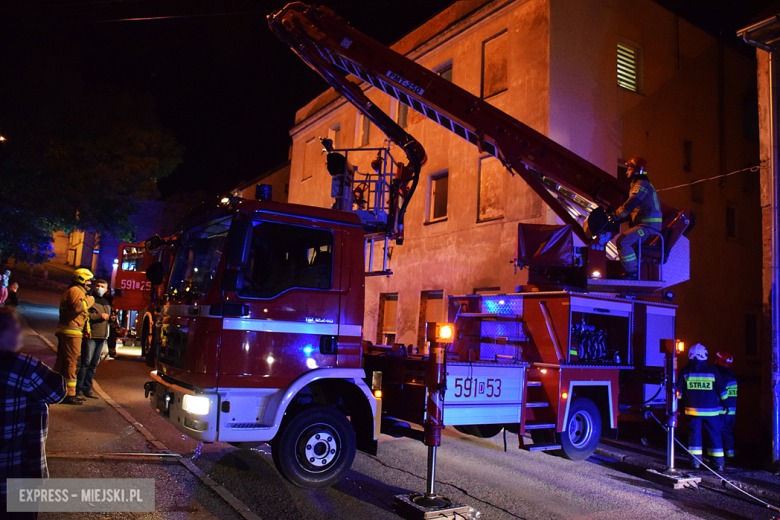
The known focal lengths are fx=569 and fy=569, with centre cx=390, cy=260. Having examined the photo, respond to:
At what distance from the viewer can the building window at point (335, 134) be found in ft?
68.4

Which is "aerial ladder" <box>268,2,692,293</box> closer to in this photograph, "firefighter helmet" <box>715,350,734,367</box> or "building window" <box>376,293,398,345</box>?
"firefighter helmet" <box>715,350,734,367</box>

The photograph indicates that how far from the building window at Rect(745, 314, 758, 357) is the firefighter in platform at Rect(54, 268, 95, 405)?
A: 1650 cm

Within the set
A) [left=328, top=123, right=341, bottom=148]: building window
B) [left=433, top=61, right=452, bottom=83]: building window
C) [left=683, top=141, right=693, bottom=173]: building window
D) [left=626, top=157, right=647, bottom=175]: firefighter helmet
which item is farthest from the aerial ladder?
[left=328, top=123, right=341, bottom=148]: building window

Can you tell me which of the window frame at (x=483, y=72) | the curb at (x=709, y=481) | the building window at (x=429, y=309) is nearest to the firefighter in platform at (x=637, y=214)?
the curb at (x=709, y=481)

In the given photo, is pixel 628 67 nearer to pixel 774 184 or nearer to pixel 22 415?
pixel 774 184

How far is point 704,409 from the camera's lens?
742cm

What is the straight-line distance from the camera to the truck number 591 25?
5.55 metres

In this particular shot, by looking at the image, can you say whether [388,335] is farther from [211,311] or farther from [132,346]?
[211,311]

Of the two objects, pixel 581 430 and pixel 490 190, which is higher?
pixel 490 190

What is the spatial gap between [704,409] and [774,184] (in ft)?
11.2

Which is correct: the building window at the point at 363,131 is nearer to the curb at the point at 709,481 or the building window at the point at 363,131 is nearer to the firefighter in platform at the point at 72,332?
the firefighter in platform at the point at 72,332

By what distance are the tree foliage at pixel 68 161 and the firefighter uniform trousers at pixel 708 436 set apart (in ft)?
79.1

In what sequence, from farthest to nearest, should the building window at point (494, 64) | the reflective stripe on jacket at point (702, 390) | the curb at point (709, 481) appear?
the building window at point (494, 64) < the reflective stripe on jacket at point (702, 390) < the curb at point (709, 481)

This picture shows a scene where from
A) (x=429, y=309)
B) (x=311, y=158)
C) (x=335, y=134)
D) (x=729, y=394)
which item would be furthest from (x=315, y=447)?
(x=311, y=158)
